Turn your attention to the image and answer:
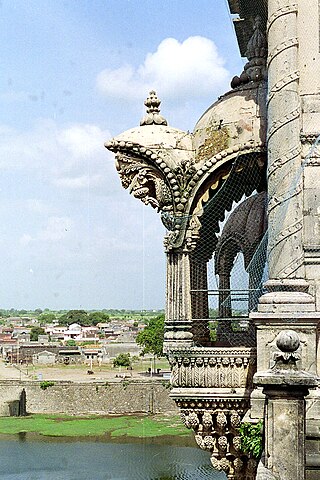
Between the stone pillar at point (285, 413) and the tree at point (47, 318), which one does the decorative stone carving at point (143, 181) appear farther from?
the tree at point (47, 318)

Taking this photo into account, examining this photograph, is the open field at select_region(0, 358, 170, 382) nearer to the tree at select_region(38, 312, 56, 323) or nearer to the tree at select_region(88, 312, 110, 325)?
the tree at select_region(88, 312, 110, 325)

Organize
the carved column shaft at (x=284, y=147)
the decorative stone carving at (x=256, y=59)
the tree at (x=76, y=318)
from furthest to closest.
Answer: the tree at (x=76, y=318) < the decorative stone carving at (x=256, y=59) < the carved column shaft at (x=284, y=147)

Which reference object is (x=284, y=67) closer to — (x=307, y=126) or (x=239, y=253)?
(x=307, y=126)

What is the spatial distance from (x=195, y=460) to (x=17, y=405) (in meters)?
22.7

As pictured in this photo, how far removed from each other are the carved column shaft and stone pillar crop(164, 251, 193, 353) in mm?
1298

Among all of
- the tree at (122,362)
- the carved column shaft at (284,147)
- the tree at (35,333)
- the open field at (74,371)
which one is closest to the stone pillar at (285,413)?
the carved column shaft at (284,147)

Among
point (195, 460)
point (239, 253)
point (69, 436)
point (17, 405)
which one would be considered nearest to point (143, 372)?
point (17, 405)

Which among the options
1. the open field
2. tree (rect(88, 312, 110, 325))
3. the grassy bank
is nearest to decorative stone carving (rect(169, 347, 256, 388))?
the grassy bank

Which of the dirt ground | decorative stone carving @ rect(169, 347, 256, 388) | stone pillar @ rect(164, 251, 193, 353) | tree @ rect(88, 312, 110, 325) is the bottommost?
the dirt ground

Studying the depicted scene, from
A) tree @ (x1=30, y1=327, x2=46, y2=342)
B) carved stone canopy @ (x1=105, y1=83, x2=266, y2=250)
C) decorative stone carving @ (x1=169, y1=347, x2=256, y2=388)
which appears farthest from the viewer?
tree @ (x1=30, y1=327, x2=46, y2=342)

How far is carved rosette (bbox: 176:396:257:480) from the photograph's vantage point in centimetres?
863

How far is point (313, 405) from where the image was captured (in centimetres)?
746

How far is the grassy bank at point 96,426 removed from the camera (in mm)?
52531

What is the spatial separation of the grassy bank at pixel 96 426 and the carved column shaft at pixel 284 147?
44.2 meters
